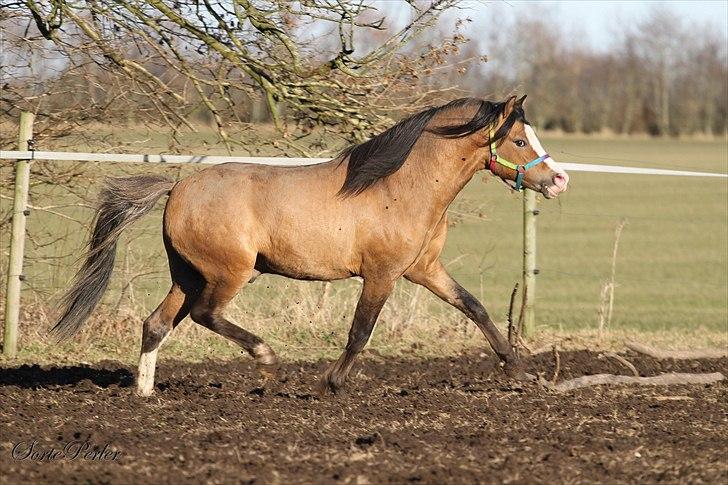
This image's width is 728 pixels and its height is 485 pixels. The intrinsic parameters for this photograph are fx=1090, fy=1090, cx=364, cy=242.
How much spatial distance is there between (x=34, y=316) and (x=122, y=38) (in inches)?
101

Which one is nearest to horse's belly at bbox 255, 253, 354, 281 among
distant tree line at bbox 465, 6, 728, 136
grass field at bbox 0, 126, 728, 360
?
grass field at bbox 0, 126, 728, 360

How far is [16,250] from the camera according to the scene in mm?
8781

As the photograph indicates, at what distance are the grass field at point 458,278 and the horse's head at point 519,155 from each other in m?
1.42

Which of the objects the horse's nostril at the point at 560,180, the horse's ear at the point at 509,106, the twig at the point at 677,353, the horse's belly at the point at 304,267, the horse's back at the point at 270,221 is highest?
the horse's ear at the point at 509,106

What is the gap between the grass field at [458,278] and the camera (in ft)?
31.9

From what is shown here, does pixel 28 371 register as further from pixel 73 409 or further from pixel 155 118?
pixel 155 118

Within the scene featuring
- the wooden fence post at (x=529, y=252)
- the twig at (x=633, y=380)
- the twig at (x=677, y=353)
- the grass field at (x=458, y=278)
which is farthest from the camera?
the wooden fence post at (x=529, y=252)

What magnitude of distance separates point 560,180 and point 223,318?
2369 millimetres

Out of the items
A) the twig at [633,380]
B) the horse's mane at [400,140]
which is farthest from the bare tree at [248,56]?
the twig at [633,380]

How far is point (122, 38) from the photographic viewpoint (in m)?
9.50

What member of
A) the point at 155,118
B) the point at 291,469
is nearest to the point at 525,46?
the point at 155,118

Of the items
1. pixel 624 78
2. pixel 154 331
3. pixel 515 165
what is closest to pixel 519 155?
pixel 515 165

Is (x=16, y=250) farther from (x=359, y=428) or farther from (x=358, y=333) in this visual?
(x=359, y=428)

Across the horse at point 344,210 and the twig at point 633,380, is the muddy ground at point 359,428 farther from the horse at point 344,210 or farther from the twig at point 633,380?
the horse at point 344,210
